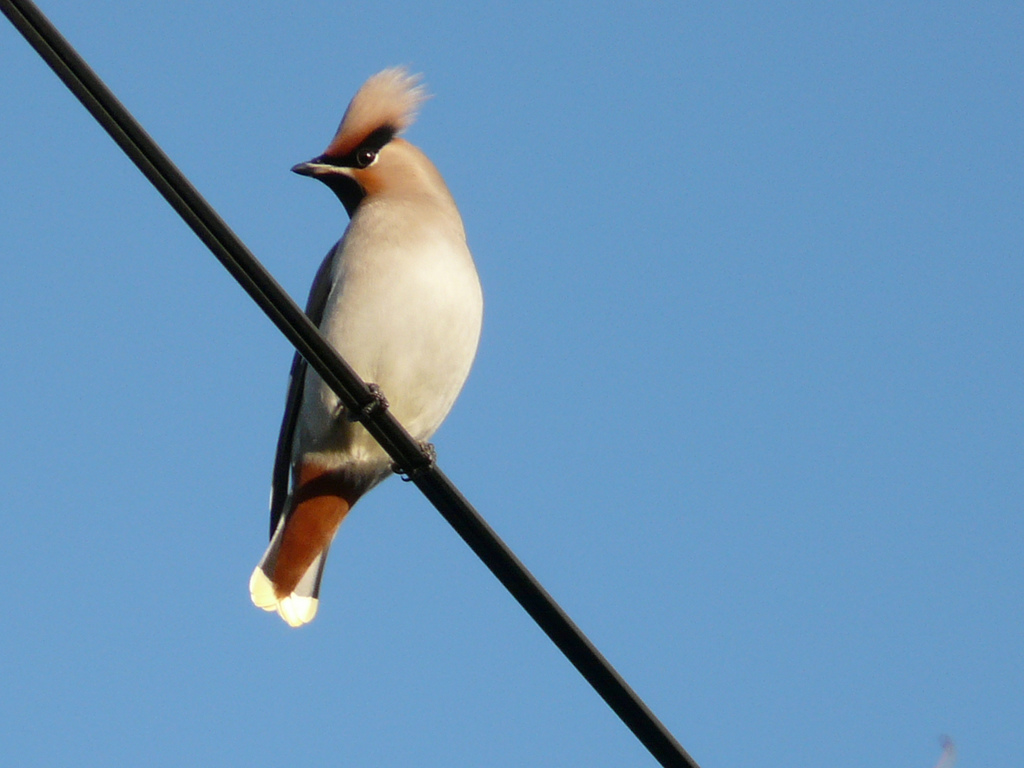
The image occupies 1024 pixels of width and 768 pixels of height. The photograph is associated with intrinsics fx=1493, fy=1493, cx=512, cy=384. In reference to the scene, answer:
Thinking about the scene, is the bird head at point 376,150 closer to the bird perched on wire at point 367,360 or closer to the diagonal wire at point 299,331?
the bird perched on wire at point 367,360

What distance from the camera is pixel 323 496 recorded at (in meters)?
4.86

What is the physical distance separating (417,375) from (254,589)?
903mm

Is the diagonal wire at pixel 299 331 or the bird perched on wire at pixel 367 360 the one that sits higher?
the bird perched on wire at pixel 367 360

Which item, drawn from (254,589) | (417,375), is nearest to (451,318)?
(417,375)

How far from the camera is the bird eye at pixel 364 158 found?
5.49 m

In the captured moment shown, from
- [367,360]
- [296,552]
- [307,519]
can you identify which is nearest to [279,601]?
[296,552]

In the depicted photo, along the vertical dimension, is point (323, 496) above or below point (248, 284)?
above

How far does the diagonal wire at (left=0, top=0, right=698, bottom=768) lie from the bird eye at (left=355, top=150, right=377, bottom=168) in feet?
9.10

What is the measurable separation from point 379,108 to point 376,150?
0.20m

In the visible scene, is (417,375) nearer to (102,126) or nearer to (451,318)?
(451,318)

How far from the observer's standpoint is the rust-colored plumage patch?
4.85 meters

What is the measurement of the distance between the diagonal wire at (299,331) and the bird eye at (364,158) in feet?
9.10

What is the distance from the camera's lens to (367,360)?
464 centimetres

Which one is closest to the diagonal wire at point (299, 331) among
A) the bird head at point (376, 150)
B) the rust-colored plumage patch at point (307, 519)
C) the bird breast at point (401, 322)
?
the bird breast at point (401, 322)
